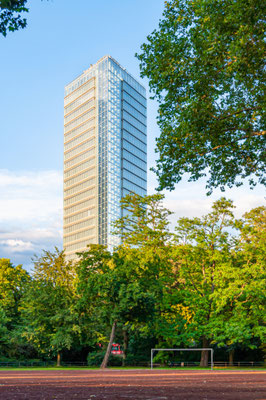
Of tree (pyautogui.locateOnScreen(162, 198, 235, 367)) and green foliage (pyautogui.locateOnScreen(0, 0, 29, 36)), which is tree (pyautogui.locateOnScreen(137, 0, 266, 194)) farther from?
tree (pyautogui.locateOnScreen(162, 198, 235, 367))

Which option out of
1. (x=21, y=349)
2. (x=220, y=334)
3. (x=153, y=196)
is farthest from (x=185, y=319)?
(x=21, y=349)

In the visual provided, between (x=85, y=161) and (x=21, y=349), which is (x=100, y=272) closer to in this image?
(x=21, y=349)

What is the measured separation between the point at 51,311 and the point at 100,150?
115m

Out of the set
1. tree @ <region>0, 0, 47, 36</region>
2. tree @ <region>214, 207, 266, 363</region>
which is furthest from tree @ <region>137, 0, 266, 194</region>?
tree @ <region>214, 207, 266, 363</region>

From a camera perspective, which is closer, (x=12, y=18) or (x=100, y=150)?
(x=12, y=18)

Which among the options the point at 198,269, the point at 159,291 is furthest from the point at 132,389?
→ the point at 198,269

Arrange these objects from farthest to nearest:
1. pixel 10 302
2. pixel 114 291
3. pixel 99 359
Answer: pixel 10 302
pixel 99 359
pixel 114 291

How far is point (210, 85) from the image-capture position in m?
16.7

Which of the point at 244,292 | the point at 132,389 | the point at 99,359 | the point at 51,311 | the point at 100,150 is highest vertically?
the point at 100,150

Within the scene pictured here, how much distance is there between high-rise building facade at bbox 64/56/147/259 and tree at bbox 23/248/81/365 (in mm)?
96600

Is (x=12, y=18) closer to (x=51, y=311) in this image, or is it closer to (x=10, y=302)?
(x=51, y=311)

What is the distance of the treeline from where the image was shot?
38625mm

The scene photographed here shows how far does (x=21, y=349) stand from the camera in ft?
157

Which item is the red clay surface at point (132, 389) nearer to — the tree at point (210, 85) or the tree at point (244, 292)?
the tree at point (210, 85)
